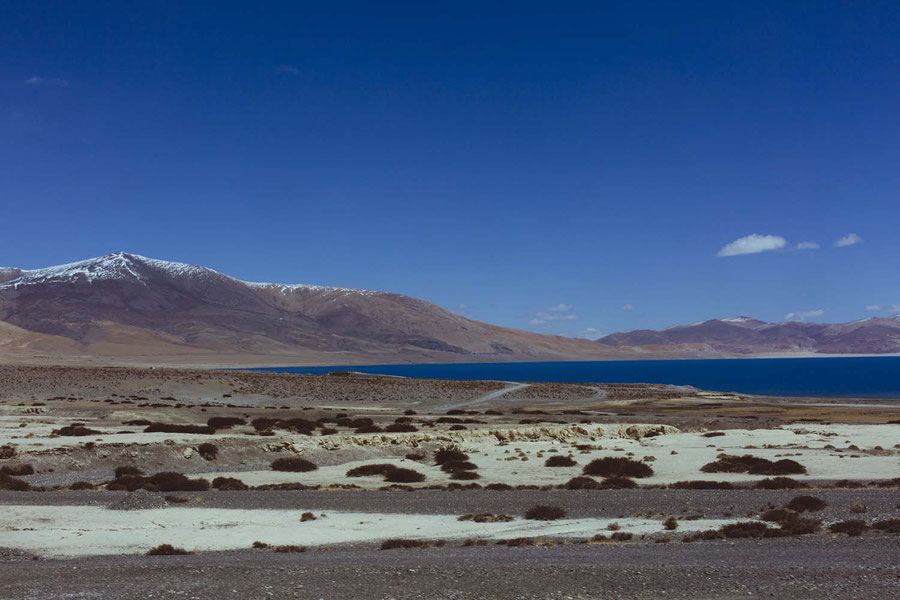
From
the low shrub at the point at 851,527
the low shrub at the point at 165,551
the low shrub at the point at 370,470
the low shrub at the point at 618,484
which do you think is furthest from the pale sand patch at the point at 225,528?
the low shrub at the point at 370,470

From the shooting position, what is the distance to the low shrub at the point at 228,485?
96.8ft

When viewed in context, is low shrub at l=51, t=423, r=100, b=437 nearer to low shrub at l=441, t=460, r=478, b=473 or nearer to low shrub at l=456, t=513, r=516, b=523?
low shrub at l=441, t=460, r=478, b=473

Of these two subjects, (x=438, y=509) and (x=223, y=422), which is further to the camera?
(x=223, y=422)

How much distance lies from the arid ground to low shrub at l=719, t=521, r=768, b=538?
0.09 m

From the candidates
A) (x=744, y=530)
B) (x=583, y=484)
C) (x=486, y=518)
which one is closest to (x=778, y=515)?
(x=744, y=530)

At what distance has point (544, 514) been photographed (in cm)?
2361

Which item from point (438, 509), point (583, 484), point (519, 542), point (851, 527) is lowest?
point (438, 509)

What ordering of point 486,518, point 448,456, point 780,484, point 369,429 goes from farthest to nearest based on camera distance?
1. point 369,429
2. point 448,456
3. point 780,484
4. point 486,518

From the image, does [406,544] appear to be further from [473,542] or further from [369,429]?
[369,429]

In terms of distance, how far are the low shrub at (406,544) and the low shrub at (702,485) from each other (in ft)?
44.8

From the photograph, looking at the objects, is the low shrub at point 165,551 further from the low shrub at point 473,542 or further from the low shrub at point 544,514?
the low shrub at point 544,514

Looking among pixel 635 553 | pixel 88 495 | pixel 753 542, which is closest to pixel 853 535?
pixel 753 542

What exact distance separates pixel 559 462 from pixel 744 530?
18327mm

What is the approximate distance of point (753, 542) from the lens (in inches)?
720
